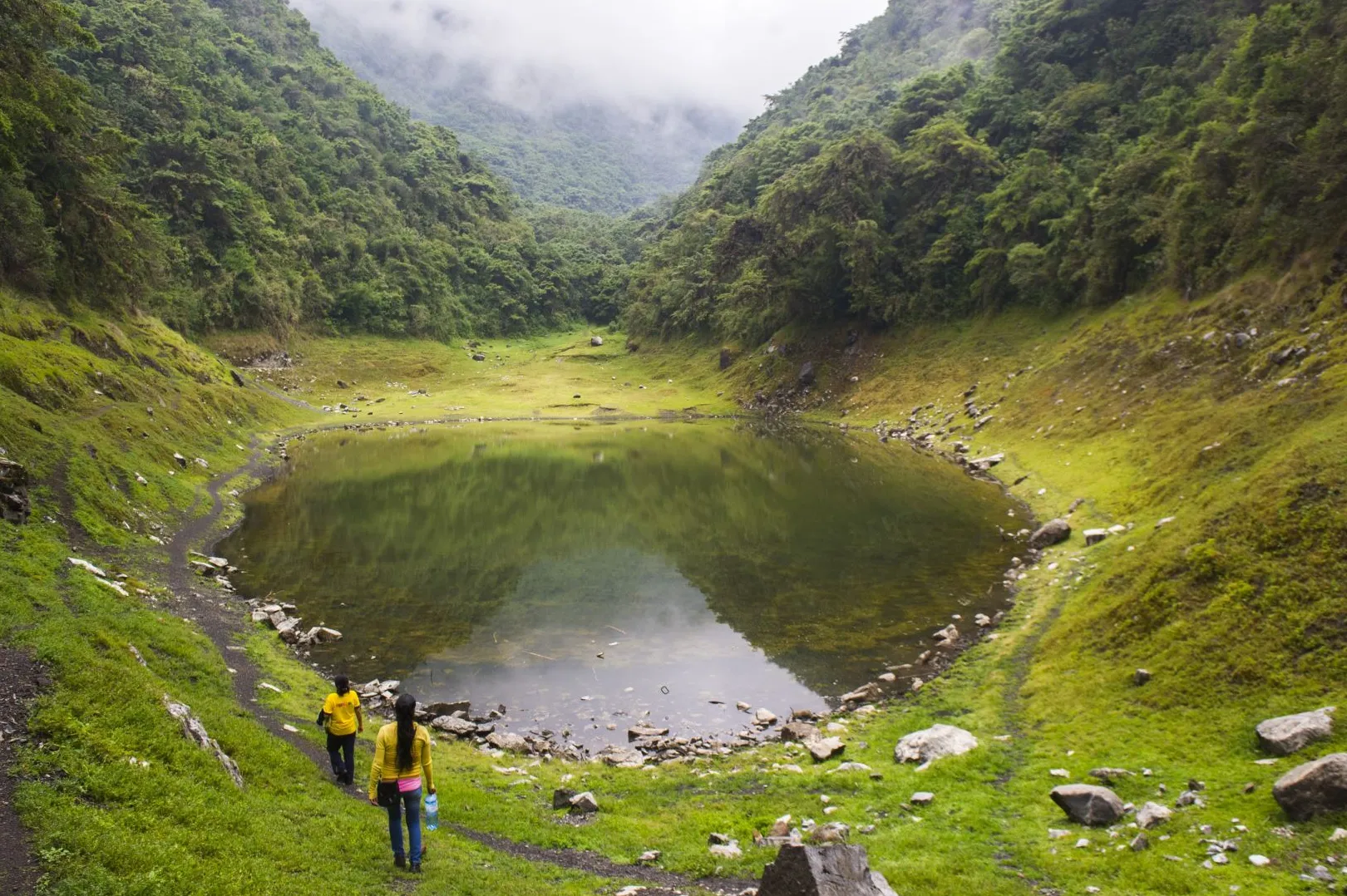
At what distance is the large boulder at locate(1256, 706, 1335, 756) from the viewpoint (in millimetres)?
10422

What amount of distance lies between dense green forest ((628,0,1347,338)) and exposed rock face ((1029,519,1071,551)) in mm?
20772

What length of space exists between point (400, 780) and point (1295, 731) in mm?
12756

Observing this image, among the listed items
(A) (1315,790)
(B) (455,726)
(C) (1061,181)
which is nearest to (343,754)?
(B) (455,726)

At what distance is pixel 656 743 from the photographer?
15945 mm

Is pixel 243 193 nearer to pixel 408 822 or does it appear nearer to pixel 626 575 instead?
pixel 626 575

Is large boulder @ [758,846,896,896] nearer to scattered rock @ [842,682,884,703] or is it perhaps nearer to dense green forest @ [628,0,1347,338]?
scattered rock @ [842,682,884,703]

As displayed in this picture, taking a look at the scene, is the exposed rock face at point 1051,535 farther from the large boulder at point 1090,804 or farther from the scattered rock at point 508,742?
the scattered rock at point 508,742

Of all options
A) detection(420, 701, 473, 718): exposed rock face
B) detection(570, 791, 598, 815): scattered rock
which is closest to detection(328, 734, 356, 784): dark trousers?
detection(570, 791, 598, 815): scattered rock

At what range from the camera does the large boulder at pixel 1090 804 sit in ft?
34.1

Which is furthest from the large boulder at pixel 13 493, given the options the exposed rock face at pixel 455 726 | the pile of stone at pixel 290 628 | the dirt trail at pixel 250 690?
the exposed rock face at pixel 455 726

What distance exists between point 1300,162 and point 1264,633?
116 feet

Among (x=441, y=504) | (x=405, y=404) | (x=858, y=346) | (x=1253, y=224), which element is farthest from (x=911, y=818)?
(x=405, y=404)

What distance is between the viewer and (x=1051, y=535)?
1089 inches

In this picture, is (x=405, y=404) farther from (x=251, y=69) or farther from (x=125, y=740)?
(x=251, y=69)
